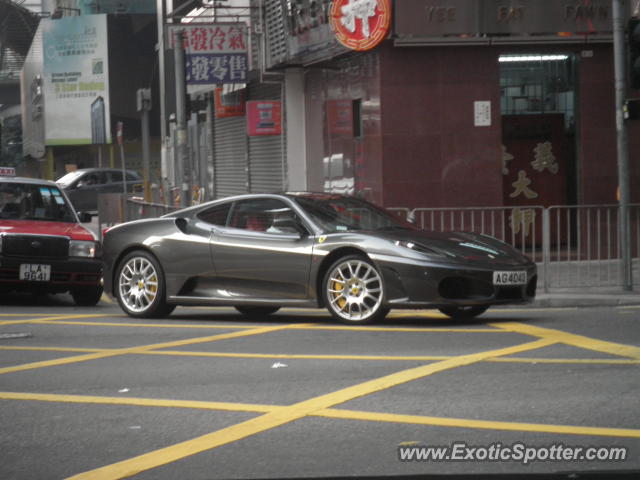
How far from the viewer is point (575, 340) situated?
9.92 meters

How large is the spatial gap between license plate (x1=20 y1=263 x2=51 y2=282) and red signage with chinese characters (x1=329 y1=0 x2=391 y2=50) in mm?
6330

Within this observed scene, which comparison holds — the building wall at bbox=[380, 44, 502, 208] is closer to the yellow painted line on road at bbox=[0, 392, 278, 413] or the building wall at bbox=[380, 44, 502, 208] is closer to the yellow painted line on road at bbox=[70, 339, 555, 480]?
the yellow painted line on road at bbox=[70, 339, 555, 480]

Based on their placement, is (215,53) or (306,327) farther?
(215,53)

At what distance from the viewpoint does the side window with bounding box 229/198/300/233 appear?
11.9 meters

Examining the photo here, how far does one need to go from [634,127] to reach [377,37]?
14.0ft

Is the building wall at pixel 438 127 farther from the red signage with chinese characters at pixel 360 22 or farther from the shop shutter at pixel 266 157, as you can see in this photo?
the shop shutter at pixel 266 157

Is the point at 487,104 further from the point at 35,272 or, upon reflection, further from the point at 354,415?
the point at 354,415

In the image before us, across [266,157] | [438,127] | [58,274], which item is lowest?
[58,274]

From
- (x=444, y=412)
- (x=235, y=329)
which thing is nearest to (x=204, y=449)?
(x=444, y=412)

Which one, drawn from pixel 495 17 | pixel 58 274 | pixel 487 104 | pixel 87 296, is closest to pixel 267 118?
pixel 487 104

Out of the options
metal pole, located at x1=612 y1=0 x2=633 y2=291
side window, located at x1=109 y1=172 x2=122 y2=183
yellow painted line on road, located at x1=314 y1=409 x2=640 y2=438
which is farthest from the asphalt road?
side window, located at x1=109 y1=172 x2=122 y2=183

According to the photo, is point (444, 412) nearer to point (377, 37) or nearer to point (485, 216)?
point (485, 216)

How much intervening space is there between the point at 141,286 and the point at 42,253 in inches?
88.3

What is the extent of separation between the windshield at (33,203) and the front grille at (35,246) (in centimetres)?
99
